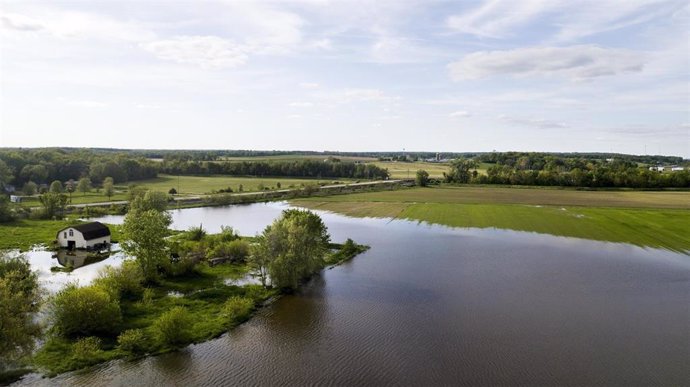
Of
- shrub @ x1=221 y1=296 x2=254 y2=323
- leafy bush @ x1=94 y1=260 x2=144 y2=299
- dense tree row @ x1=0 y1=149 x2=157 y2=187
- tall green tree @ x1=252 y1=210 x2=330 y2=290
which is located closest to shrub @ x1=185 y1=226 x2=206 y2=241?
leafy bush @ x1=94 y1=260 x2=144 y2=299

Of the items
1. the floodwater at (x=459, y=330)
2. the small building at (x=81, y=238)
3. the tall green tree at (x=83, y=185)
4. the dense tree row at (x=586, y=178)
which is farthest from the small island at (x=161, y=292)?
the dense tree row at (x=586, y=178)

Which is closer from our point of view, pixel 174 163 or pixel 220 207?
pixel 220 207

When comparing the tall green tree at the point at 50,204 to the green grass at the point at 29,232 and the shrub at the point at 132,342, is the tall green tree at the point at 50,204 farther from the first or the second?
the shrub at the point at 132,342

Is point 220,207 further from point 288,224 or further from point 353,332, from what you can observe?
point 353,332

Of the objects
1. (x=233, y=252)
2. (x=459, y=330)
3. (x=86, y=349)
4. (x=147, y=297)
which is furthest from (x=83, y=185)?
(x=459, y=330)

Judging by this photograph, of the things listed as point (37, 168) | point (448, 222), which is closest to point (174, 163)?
point (37, 168)
